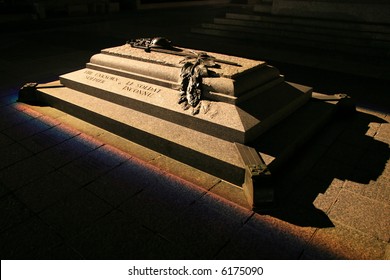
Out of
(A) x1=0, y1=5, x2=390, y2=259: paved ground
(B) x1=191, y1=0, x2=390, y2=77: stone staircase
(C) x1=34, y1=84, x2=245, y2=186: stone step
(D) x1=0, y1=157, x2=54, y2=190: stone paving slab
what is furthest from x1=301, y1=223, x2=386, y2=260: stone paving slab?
(B) x1=191, y1=0, x2=390, y2=77: stone staircase

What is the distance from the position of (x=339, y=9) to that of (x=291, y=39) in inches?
80.6

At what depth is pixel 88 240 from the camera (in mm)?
3410

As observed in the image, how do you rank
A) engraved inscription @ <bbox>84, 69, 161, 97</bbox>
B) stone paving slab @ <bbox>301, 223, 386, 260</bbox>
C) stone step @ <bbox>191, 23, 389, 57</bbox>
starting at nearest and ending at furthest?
stone paving slab @ <bbox>301, 223, 386, 260</bbox> < engraved inscription @ <bbox>84, 69, 161, 97</bbox> < stone step @ <bbox>191, 23, 389, 57</bbox>

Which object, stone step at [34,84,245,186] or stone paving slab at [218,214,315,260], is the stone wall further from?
stone paving slab at [218,214,315,260]

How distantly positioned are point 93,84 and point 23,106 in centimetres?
195

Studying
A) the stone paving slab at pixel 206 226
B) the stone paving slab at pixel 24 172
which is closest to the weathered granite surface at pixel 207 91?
the stone paving slab at pixel 206 226

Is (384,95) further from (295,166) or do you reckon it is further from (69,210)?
(69,210)

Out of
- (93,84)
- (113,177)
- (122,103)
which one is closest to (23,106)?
(93,84)

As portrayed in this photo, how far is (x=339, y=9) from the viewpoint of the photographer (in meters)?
11.7

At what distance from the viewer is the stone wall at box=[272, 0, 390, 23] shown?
1090cm

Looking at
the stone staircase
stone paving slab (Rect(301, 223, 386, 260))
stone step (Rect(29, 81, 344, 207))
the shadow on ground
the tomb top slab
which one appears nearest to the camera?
stone paving slab (Rect(301, 223, 386, 260))

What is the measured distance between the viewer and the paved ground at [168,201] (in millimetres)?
3322

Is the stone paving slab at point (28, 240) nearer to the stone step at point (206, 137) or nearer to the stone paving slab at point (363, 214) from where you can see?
the stone step at point (206, 137)

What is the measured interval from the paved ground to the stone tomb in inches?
10.0
